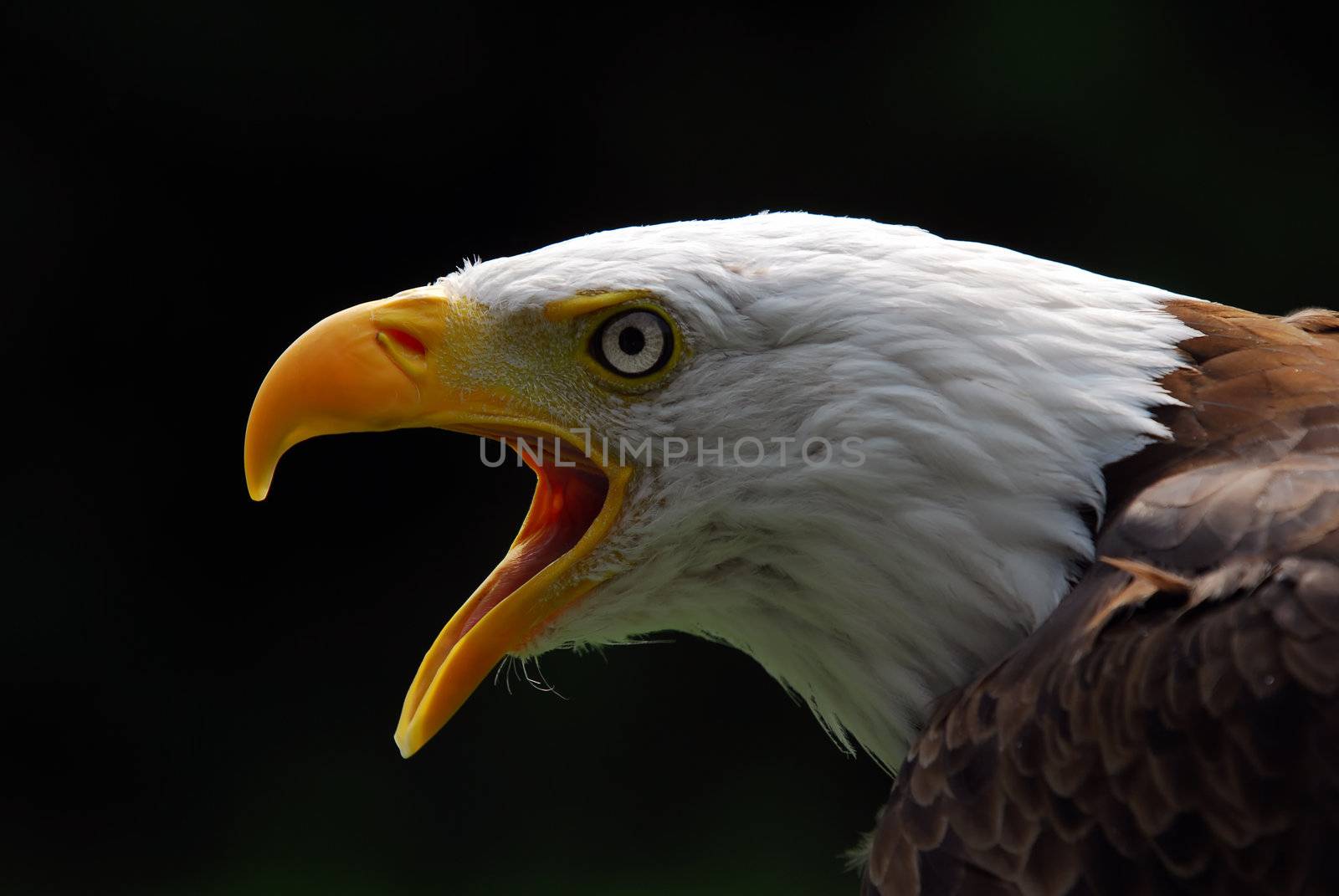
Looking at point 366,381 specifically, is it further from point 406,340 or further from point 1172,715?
point 1172,715

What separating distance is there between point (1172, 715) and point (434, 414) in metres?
0.87

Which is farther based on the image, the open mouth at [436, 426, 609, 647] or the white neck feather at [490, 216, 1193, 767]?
the open mouth at [436, 426, 609, 647]

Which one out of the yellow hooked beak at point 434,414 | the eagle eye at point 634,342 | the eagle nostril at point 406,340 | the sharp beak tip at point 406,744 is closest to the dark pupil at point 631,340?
the eagle eye at point 634,342

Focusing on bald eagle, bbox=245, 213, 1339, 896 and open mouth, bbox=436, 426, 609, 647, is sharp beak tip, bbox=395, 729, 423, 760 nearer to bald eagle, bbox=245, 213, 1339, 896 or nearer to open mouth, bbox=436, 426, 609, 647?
bald eagle, bbox=245, 213, 1339, 896

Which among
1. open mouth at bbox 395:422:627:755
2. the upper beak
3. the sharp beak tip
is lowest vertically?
the sharp beak tip

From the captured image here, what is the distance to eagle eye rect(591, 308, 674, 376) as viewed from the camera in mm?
1620

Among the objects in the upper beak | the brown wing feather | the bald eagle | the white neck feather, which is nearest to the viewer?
the brown wing feather

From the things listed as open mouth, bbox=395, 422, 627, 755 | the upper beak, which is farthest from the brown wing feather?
the upper beak

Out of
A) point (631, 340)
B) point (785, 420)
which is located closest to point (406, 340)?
point (631, 340)

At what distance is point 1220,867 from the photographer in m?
1.29

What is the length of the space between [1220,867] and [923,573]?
43 cm

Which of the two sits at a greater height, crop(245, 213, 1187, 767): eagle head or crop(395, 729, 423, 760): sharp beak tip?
crop(245, 213, 1187, 767): eagle head

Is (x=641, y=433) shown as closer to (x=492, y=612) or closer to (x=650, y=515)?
(x=650, y=515)

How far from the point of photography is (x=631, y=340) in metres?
1.63
